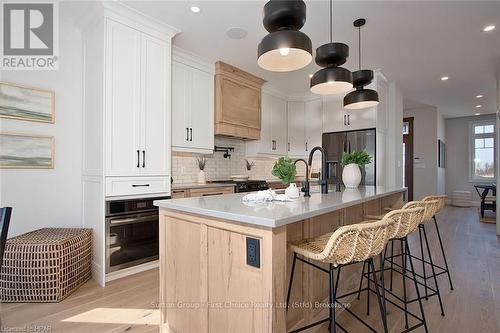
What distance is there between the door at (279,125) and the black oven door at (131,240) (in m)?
2.93

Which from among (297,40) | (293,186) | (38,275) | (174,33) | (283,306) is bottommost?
(38,275)

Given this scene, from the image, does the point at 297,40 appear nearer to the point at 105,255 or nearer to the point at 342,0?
the point at 342,0

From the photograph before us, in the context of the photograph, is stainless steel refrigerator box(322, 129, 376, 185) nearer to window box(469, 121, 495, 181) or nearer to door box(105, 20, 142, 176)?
door box(105, 20, 142, 176)

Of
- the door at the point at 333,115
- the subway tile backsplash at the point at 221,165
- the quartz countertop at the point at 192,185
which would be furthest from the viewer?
the door at the point at 333,115

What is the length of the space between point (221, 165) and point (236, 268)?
3.25 m

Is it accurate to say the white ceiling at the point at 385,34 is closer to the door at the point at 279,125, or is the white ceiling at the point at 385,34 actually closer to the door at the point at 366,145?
the door at the point at 279,125

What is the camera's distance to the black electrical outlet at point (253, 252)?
4.06 ft

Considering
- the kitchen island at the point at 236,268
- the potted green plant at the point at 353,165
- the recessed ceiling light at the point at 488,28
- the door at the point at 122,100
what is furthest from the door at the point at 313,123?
the door at the point at 122,100

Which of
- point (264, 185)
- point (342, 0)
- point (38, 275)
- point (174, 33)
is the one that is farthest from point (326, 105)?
point (38, 275)

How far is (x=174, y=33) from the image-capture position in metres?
3.02

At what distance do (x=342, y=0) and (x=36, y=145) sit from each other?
336cm

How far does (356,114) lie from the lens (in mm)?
4594

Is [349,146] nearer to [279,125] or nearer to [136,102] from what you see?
[279,125]

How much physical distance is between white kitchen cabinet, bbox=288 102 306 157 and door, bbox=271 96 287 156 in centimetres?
16
